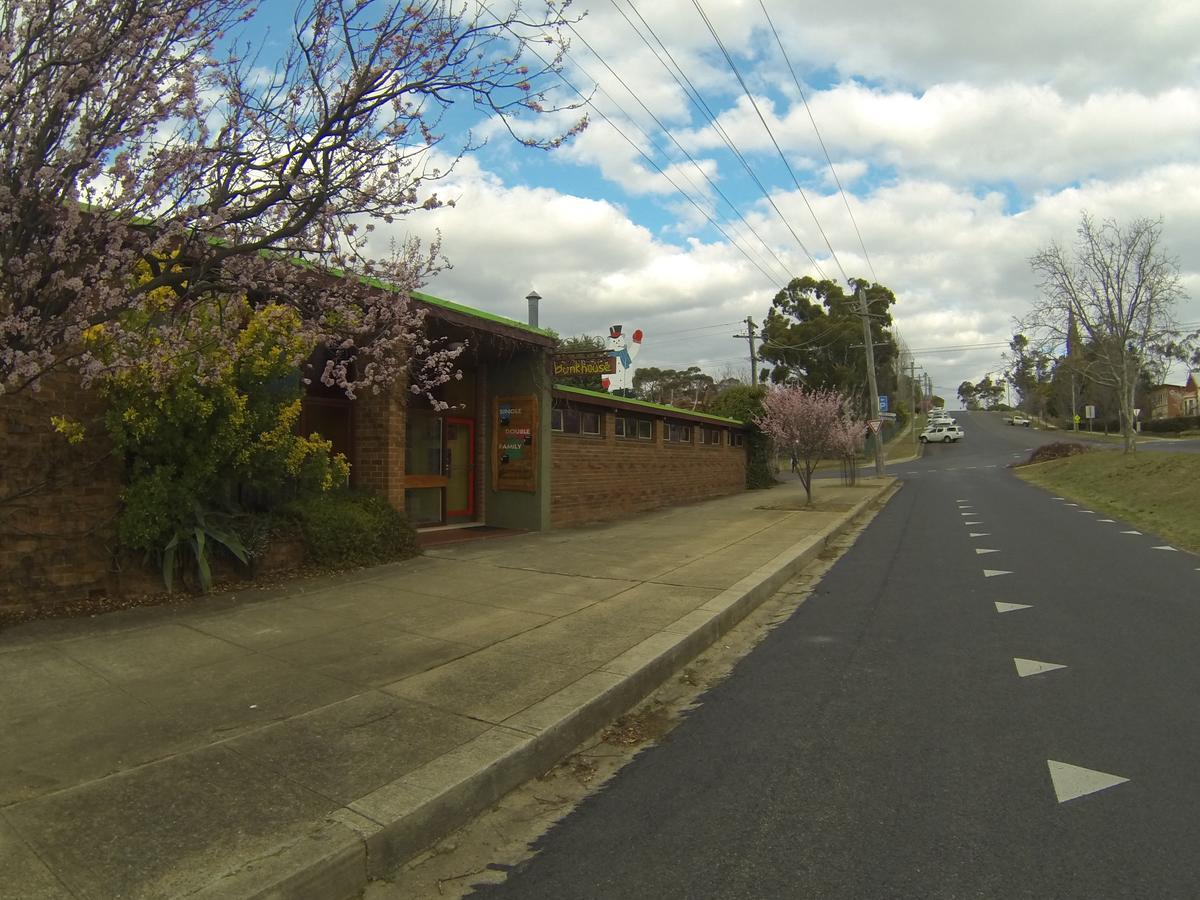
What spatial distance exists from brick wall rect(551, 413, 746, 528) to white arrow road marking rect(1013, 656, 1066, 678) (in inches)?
344

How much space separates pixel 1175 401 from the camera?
102m

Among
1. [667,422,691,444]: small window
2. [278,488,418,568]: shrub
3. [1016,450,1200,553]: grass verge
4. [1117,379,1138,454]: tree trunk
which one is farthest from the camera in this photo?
[1117,379,1138,454]: tree trunk

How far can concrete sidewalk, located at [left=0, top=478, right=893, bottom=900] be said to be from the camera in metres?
2.83

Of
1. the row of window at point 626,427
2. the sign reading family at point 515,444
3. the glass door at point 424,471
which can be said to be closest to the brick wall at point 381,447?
the glass door at point 424,471

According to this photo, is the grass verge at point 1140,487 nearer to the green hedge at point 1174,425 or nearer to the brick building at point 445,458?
the brick building at point 445,458

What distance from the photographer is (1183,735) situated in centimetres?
406

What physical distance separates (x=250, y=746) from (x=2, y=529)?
385 centimetres

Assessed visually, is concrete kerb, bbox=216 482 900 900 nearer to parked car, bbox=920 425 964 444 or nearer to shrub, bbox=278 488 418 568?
shrub, bbox=278 488 418 568

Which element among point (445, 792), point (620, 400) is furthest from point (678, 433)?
point (445, 792)

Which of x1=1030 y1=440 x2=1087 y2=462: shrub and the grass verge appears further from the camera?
x1=1030 y1=440 x2=1087 y2=462: shrub

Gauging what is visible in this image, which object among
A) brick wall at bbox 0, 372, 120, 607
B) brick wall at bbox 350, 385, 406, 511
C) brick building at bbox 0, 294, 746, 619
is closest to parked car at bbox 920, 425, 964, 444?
brick building at bbox 0, 294, 746, 619

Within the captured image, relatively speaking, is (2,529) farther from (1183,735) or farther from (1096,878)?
(1183,735)

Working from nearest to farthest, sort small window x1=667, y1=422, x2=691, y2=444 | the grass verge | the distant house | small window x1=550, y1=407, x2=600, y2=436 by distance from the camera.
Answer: small window x1=550, y1=407, x2=600, y2=436, the grass verge, small window x1=667, y1=422, x2=691, y2=444, the distant house

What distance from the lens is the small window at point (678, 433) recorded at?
20.1 metres
